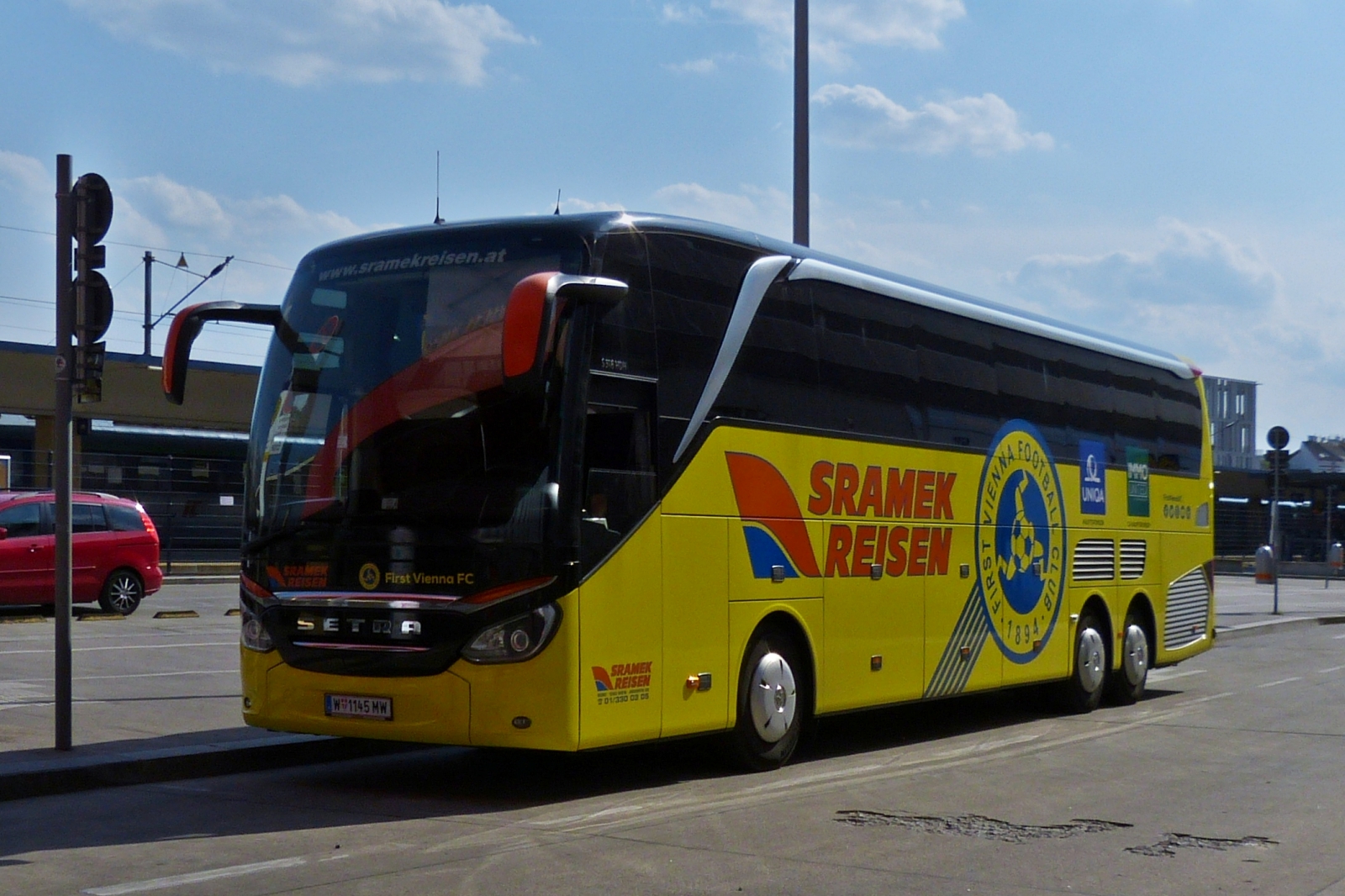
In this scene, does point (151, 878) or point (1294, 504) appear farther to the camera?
point (1294, 504)

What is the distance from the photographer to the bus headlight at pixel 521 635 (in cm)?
902

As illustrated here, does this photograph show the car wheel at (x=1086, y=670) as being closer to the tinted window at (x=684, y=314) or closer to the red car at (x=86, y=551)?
the tinted window at (x=684, y=314)

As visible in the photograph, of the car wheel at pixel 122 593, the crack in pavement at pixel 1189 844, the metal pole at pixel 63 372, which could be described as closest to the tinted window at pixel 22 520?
the car wheel at pixel 122 593

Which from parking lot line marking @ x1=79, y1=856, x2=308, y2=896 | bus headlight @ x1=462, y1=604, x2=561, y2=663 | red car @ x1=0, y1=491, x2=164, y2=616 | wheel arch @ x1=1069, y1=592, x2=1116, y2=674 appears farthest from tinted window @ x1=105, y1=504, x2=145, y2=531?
parking lot line marking @ x1=79, y1=856, x2=308, y2=896

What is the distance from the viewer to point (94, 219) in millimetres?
10336

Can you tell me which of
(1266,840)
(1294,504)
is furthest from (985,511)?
(1294,504)

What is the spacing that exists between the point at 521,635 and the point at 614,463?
1.20 m

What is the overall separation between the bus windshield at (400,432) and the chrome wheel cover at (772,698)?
7.83 ft

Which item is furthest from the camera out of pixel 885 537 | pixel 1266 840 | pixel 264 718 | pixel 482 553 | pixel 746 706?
pixel 885 537

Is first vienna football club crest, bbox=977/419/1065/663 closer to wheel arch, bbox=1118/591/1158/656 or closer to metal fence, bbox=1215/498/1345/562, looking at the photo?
wheel arch, bbox=1118/591/1158/656

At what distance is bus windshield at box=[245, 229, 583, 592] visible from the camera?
915 cm

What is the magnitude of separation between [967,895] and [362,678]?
4.04 m

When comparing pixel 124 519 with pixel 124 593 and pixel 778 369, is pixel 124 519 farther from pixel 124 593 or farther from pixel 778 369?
pixel 778 369

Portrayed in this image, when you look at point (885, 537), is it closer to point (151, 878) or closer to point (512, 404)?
point (512, 404)
